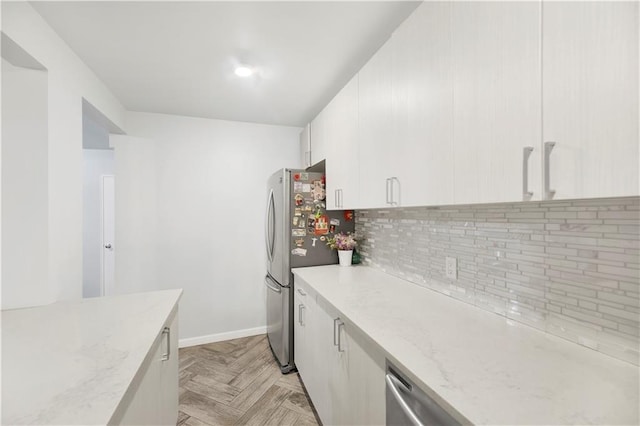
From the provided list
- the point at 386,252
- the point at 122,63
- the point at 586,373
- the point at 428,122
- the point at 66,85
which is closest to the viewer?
the point at 586,373

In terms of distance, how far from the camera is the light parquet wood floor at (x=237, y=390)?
1.85 meters

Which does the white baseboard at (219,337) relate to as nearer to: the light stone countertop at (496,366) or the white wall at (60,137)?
the white wall at (60,137)

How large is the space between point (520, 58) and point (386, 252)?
1473 mm

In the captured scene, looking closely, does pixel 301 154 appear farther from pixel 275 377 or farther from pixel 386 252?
pixel 275 377

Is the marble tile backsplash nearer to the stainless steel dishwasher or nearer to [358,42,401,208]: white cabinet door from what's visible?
[358,42,401,208]: white cabinet door

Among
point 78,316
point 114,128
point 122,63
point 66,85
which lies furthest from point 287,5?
point 114,128

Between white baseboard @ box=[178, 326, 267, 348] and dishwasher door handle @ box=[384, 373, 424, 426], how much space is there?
2383mm

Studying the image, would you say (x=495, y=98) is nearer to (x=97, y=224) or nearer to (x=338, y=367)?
→ (x=338, y=367)

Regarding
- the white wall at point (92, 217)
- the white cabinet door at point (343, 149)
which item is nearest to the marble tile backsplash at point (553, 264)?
the white cabinet door at point (343, 149)

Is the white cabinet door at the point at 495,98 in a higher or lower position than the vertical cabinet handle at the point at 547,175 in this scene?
higher

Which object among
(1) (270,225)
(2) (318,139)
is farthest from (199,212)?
(2) (318,139)

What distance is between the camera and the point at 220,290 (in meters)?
2.94

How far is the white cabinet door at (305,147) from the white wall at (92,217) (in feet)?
9.48

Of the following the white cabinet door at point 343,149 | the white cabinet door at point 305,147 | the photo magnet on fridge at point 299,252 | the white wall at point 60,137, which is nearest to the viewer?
the white wall at point 60,137
